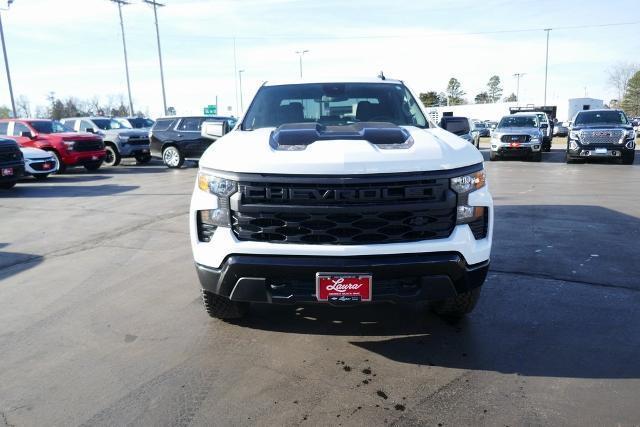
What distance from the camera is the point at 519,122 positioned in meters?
18.8

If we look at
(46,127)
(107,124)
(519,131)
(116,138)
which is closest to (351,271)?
(46,127)

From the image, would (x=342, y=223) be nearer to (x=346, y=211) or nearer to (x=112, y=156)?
(x=346, y=211)

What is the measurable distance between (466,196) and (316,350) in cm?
147

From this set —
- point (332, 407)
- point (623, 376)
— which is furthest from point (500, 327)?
point (332, 407)

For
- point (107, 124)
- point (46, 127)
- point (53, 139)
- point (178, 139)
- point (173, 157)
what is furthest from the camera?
point (107, 124)

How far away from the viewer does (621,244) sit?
231 inches

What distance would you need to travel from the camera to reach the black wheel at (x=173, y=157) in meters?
17.3

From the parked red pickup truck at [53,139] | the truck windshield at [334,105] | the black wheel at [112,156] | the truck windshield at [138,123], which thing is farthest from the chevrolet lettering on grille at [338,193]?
the truck windshield at [138,123]

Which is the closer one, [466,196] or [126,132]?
[466,196]

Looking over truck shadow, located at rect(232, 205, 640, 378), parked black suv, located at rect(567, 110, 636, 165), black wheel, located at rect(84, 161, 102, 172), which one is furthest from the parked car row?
black wheel, located at rect(84, 161, 102, 172)

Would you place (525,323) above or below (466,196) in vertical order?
below

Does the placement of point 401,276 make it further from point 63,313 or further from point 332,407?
point 63,313

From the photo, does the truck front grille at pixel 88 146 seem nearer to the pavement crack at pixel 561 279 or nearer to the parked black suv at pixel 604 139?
the pavement crack at pixel 561 279

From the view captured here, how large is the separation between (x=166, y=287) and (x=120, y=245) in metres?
2.06
